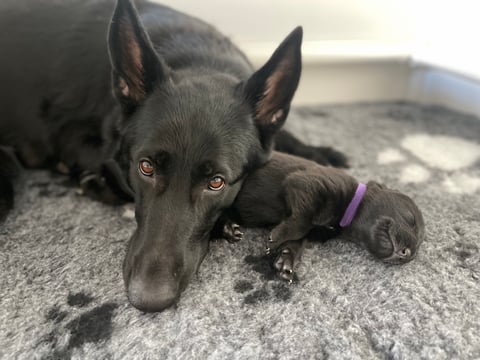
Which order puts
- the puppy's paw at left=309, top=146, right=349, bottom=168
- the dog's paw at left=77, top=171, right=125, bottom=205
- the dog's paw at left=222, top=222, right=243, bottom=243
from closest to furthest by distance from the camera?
the dog's paw at left=222, top=222, right=243, bottom=243 → the dog's paw at left=77, top=171, right=125, bottom=205 → the puppy's paw at left=309, top=146, right=349, bottom=168

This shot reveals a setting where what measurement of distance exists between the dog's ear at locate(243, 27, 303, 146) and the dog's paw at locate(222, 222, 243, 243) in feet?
0.90

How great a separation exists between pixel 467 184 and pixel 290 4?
1279 mm

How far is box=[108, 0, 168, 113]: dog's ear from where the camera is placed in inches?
48.9

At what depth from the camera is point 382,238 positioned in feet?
4.64

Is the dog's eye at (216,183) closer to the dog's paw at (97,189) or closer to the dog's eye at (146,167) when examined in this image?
the dog's eye at (146,167)

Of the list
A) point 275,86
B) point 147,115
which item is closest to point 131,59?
point 147,115

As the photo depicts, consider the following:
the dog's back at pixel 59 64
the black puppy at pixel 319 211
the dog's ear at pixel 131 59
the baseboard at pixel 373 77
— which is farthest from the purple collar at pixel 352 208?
the baseboard at pixel 373 77

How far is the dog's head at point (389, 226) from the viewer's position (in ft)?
4.54

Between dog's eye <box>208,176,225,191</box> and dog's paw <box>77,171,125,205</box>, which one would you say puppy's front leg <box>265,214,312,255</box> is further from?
dog's paw <box>77,171,125,205</box>

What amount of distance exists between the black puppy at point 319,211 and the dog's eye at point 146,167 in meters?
0.31

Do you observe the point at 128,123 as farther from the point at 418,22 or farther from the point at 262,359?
the point at 418,22

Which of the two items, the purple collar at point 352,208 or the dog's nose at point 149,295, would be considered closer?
the dog's nose at point 149,295

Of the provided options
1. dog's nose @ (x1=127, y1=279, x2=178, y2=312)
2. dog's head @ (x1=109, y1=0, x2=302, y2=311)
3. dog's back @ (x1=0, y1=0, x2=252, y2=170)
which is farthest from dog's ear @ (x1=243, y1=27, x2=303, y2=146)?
dog's nose @ (x1=127, y1=279, x2=178, y2=312)

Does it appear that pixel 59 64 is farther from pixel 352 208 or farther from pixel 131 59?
pixel 352 208
